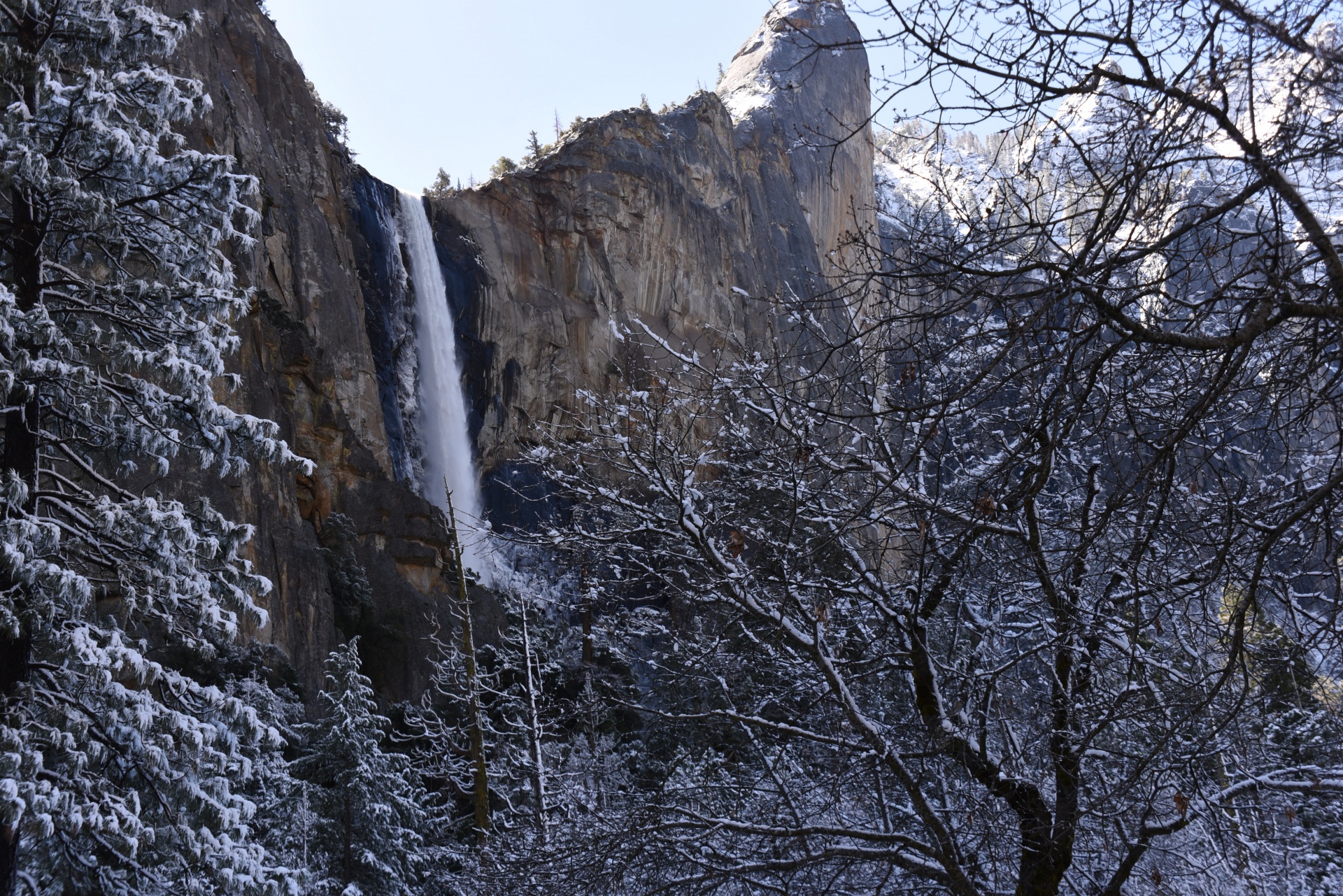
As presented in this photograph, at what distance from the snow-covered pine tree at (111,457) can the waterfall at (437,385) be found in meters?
18.8

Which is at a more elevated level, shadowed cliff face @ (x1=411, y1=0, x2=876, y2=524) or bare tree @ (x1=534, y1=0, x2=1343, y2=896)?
shadowed cliff face @ (x1=411, y1=0, x2=876, y2=524)

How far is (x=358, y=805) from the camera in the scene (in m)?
11.6

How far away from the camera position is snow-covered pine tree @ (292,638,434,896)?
11.3 meters

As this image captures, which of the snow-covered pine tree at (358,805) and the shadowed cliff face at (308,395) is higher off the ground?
the shadowed cliff face at (308,395)

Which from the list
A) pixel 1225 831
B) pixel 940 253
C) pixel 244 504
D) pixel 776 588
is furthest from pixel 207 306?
pixel 244 504

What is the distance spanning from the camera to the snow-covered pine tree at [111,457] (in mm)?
5391

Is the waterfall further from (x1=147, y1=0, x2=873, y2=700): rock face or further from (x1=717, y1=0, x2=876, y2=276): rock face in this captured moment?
(x1=717, y1=0, x2=876, y2=276): rock face

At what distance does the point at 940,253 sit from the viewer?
10.3 feet

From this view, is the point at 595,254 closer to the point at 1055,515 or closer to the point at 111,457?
the point at 111,457

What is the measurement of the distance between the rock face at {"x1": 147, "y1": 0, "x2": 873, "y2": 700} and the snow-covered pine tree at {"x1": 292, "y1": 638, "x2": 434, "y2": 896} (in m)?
2.54

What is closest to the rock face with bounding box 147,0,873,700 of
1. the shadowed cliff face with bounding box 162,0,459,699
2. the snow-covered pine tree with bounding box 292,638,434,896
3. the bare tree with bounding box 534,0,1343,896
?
the shadowed cliff face with bounding box 162,0,459,699

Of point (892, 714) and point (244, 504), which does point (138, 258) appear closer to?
point (892, 714)

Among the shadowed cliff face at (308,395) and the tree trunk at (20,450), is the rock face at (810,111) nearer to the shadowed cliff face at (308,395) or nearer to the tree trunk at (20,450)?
the shadowed cliff face at (308,395)

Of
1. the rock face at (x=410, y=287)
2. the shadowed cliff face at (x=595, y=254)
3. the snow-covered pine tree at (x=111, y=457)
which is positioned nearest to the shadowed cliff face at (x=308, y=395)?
the rock face at (x=410, y=287)
